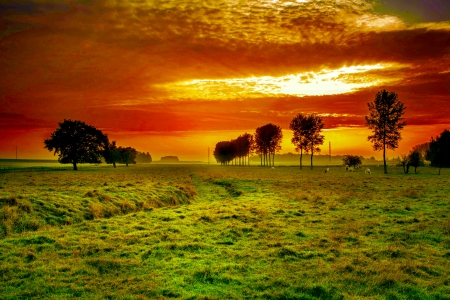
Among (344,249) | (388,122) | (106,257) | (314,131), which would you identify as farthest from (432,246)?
(314,131)

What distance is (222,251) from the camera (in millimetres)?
13805

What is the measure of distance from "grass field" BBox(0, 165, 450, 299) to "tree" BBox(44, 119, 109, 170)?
79.8m

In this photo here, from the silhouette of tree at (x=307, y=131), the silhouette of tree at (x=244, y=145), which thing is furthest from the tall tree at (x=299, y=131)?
the silhouette of tree at (x=244, y=145)

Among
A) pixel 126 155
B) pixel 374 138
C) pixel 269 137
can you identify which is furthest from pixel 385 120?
pixel 126 155

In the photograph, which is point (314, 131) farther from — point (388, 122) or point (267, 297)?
point (267, 297)

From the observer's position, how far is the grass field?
9820 mm

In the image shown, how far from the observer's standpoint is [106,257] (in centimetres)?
1301

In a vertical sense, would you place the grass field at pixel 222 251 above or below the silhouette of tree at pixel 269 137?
below

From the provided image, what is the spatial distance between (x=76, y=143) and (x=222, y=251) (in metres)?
94.5

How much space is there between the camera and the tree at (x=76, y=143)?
9406cm

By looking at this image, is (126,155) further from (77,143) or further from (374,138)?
(374,138)

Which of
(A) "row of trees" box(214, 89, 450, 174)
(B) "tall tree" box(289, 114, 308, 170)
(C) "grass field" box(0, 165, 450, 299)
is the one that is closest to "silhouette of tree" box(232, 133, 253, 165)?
(A) "row of trees" box(214, 89, 450, 174)

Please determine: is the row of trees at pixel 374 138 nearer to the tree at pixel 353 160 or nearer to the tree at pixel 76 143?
the tree at pixel 353 160

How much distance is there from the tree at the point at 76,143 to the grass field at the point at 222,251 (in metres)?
79.8
